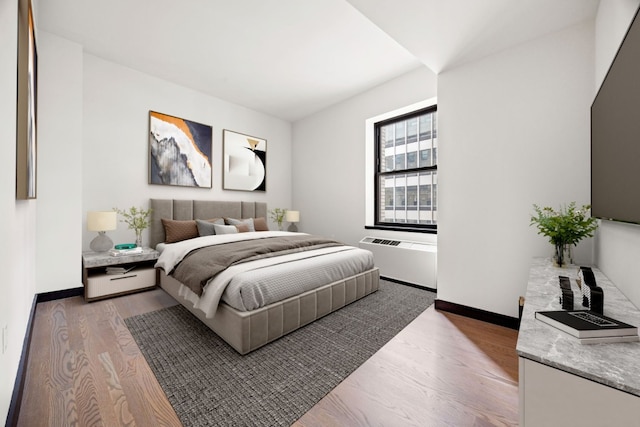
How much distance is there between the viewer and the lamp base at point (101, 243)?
3064 mm

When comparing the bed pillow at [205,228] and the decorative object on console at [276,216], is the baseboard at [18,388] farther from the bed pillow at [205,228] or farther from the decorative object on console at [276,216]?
the decorative object on console at [276,216]

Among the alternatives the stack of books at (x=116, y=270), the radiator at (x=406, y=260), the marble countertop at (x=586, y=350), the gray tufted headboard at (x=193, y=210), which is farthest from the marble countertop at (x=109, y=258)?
the marble countertop at (x=586, y=350)

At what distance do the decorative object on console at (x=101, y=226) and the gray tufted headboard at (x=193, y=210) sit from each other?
575 millimetres

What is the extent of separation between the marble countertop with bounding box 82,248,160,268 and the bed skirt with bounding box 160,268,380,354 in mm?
666

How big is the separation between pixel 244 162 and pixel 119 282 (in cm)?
265

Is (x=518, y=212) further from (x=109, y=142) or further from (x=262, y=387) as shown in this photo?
(x=109, y=142)

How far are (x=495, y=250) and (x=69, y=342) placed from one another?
3.54 metres

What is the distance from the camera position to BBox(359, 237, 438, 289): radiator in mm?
3275

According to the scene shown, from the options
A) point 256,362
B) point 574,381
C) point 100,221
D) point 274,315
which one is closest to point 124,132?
point 100,221

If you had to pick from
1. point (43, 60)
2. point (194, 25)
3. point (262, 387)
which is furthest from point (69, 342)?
point (194, 25)

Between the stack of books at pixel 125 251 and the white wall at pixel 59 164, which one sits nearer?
the white wall at pixel 59 164

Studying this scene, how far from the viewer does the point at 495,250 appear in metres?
2.30

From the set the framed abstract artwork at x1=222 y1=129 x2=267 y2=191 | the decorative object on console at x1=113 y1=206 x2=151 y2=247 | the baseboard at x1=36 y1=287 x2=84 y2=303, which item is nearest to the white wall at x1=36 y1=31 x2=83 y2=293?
the baseboard at x1=36 y1=287 x2=84 y2=303

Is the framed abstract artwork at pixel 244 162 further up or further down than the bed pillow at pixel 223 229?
further up
